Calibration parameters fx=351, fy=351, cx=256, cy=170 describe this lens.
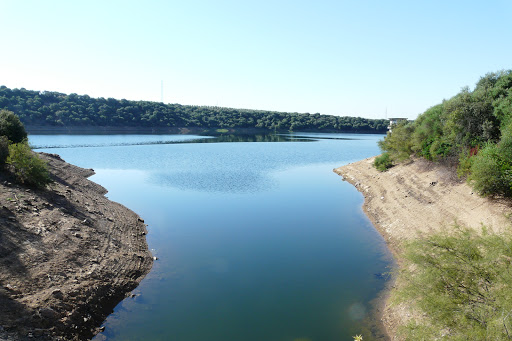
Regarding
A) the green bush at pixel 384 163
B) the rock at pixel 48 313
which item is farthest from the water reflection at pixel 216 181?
the rock at pixel 48 313

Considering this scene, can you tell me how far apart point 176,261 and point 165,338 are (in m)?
5.49

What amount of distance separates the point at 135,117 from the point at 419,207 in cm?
10152

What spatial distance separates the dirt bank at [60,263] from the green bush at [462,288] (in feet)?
29.9

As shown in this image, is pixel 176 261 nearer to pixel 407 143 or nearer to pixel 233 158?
pixel 407 143

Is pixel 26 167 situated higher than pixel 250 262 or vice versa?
pixel 26 167

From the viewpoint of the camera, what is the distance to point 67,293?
10.9 m

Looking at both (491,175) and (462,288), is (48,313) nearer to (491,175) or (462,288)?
(462,288)

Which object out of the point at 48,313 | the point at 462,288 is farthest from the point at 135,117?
the point at 462,288

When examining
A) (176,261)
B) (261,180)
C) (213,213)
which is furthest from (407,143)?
(176,261)

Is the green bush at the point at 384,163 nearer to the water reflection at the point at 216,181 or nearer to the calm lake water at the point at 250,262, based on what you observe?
the calm lake water at the point at 250,262

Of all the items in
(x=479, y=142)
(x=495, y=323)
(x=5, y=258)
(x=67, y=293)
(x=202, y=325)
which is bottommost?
(x=202, y=325)

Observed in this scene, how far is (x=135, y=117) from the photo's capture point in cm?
10906

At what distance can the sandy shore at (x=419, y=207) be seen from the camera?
46.7 feet

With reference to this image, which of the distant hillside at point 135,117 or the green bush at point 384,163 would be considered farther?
the distant hillside at point 135,117
